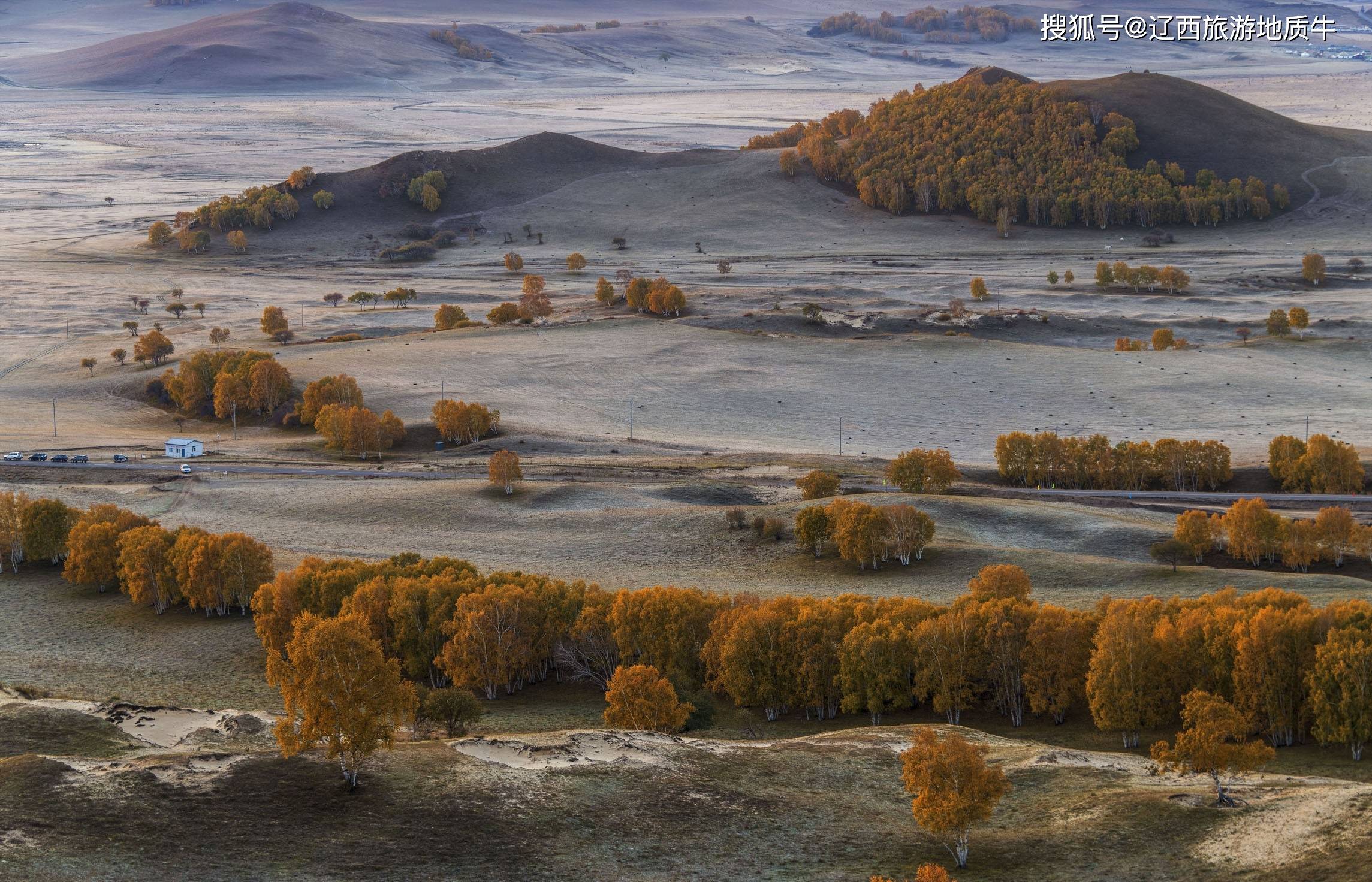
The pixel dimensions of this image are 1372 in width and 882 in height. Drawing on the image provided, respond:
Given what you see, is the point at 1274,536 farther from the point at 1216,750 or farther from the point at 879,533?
the point at 1216,750

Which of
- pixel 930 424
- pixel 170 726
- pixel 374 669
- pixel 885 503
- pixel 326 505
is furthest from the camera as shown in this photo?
pixel 930 424

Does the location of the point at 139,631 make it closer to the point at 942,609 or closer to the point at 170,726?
the point at 170,726

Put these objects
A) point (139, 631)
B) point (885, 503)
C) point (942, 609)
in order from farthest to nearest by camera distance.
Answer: point (885, 503) < point (139, 631) < point (942, 609)

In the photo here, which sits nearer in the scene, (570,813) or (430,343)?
(570,813)

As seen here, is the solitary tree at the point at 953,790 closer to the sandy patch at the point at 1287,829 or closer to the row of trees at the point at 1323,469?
the sandy patch at the point at 1287,829

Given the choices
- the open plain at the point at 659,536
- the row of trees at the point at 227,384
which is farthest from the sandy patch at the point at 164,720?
the row of trees at the point at 227,384

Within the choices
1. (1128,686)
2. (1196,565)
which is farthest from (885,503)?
(1128,686)

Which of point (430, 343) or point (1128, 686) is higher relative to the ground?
point (430, 343)
